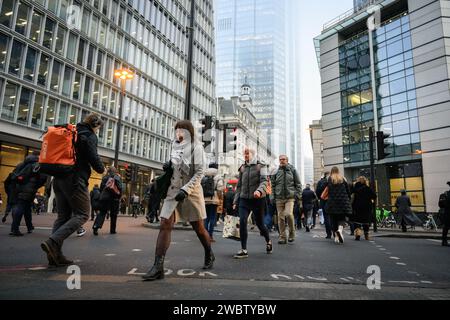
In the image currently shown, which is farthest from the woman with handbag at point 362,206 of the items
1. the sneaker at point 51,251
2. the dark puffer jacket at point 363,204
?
the sneaker at point 51,251

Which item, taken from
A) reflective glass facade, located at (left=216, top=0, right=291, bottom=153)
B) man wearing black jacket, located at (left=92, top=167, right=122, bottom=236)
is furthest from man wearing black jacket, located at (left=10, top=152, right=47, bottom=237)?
reflective glass facade, located at (left=216, top=0, right=291, bottom=153)

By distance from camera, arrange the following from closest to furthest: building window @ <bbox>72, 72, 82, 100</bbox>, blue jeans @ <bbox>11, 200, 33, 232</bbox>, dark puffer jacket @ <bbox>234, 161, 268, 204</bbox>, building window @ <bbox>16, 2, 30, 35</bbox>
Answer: dark puffer jacket @ <bbox>234, 161, 268, 204</bbox>
blue jeans @ <bbox>11, 200, 33, 232</bbox>
building window @ <bbox>16, 2, 30, 35</bbox>
building window @ <bbox>72, 72, 82, 100</bbox>

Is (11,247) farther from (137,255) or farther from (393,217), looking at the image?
(393,217)

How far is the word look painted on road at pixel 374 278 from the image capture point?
3.48 m

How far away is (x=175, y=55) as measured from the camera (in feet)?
150

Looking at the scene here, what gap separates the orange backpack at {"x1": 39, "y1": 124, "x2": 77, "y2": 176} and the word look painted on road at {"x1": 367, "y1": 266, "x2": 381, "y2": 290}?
154 inches

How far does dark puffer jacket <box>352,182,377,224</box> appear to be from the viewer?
32.1 feet

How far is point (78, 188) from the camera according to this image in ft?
14.2

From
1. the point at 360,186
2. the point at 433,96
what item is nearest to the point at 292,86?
the point at 433,96

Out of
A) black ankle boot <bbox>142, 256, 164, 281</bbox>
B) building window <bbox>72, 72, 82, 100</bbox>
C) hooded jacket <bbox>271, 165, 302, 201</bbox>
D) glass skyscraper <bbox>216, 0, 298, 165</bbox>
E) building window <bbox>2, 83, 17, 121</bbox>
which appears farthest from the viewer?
glass skyscraper <bbox>216, 0, 298, 165</bbox>

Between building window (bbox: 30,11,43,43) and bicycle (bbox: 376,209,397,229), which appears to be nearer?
bicycle (bbox: 376,209,397,229)

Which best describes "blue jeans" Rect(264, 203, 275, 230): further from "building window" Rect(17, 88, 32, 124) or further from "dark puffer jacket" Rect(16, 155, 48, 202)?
"building window" Rect(17, 88, 32, 124)

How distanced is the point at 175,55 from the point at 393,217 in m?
35.7

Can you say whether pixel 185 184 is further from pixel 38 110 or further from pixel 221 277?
pixel 38 110
